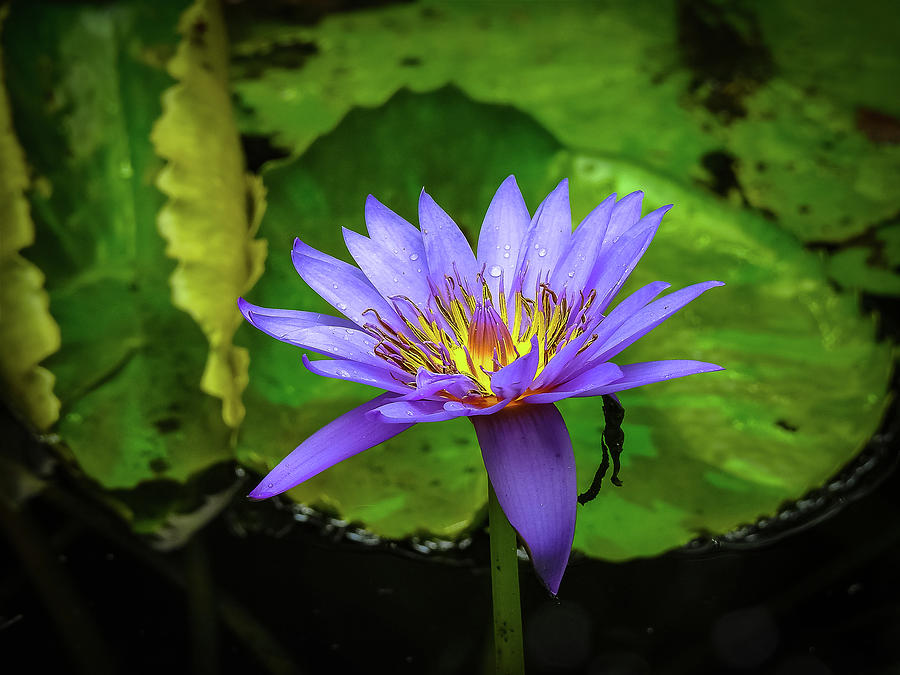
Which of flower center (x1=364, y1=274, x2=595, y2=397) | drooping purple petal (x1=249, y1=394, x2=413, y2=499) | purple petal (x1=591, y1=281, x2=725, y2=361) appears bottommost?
drooping purple petal (x1=249, y1=394, x2=413, y2=499)

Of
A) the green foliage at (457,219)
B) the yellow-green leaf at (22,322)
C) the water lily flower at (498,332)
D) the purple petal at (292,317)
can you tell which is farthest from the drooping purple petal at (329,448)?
the yellow-green leaf at (22,322)

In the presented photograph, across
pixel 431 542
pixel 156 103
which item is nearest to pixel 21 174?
pixel 156 103

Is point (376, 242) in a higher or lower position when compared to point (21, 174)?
higher

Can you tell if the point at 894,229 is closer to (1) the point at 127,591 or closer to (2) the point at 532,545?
(2) the point at 532,545

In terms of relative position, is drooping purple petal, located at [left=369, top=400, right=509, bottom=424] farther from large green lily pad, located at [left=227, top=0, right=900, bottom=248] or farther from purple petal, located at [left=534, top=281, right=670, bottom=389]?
large green lily pad, located at [left=227, top=0, right=900, bottom=248]

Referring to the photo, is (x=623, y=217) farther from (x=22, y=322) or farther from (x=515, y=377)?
(x=22, y=322)

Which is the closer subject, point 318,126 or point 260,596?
point 260,596

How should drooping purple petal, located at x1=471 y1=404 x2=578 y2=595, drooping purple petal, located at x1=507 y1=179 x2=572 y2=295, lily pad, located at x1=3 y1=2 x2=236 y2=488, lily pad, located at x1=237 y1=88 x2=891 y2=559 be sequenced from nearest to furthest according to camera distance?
drooping purple petal, located at x1=471 y1=404 x2=578 y2=595, drooping purple petal, located at x1=507 y1=179 x2=572 y2=295, lily pad, located at x1=237 y1=88 x2=891 y2=559, lily pad, located at x1=3 y1=2 x2=236 y2=488

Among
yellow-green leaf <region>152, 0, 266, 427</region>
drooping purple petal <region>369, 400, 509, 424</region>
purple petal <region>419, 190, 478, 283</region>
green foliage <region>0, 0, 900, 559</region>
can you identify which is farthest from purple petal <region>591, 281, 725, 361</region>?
yellow-green leaf <region>152, 0, 266, 427</region>
